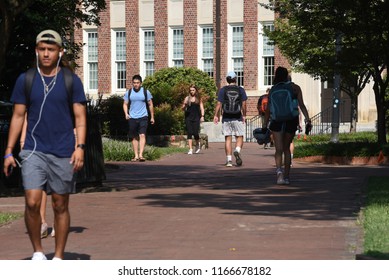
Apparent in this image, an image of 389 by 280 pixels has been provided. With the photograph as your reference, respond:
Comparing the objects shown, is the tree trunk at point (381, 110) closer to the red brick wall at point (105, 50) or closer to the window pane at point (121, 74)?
the window pane at point (121, 74)

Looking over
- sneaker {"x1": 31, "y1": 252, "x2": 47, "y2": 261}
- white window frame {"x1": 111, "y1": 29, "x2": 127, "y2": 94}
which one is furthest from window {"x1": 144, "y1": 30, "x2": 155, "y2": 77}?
sneaker {"x1": 31, "y1": 252, "x2": 47, "y2": 261}

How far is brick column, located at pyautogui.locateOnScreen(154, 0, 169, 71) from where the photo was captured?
48.8m

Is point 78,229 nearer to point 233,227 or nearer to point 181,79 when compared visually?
point 233,227

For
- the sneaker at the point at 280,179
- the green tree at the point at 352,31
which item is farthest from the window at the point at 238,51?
the sneaker at the point at 280,179

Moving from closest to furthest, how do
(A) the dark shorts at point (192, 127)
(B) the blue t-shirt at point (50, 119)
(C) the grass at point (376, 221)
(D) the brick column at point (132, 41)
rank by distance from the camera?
(B) the blue t-shirt at point (50, 119) < (C) the grass at point (376, 221) < (A) the dark shorts at point (192, 127) < (D) the brick column at point (132, 41)

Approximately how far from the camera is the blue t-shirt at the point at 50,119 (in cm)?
922

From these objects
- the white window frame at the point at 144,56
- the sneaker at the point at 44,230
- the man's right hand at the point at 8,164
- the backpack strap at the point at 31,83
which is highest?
the white window frame at the point at 144,56

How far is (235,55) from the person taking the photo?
47.4 metres

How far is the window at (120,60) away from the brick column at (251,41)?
5.65 m

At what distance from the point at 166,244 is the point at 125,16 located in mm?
39597

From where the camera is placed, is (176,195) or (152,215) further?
(176,195)

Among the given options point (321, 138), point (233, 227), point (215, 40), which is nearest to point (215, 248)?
point (233, 227)

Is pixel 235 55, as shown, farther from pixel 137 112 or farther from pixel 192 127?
pixel 137 112

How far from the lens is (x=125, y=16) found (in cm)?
4978
